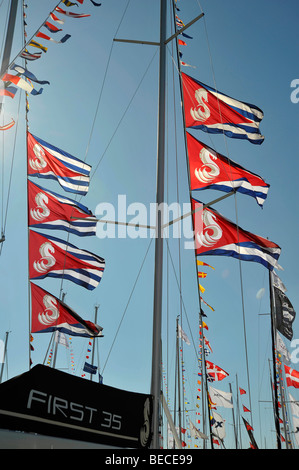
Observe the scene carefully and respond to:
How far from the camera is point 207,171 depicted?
9258 millimetres

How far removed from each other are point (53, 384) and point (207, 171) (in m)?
6.31

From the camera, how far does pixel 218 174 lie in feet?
30.6

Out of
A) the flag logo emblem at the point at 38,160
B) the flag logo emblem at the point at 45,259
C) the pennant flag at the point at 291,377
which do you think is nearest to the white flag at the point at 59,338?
the flag logo emblem at the point at 45,259

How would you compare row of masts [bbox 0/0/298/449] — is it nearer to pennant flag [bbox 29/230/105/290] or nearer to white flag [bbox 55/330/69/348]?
pennant flag [bbox 29/230/105/290]

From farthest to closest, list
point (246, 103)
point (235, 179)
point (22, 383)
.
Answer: point (246, 103), point (235, 179), point (22, 383)

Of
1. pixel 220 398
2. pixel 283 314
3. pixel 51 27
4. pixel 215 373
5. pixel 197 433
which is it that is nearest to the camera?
pixel 51 27

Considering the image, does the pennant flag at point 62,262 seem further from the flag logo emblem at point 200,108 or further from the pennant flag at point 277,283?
the pennant flag at point 277,283

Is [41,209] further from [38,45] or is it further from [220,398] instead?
[220,398]

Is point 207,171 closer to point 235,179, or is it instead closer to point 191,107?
point 235,179

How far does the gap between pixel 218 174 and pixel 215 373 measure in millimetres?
15841

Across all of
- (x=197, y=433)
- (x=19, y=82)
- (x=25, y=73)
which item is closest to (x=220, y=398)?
(x=197, y=433)

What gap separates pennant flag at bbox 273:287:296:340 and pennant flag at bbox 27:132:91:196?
24.2 ft
